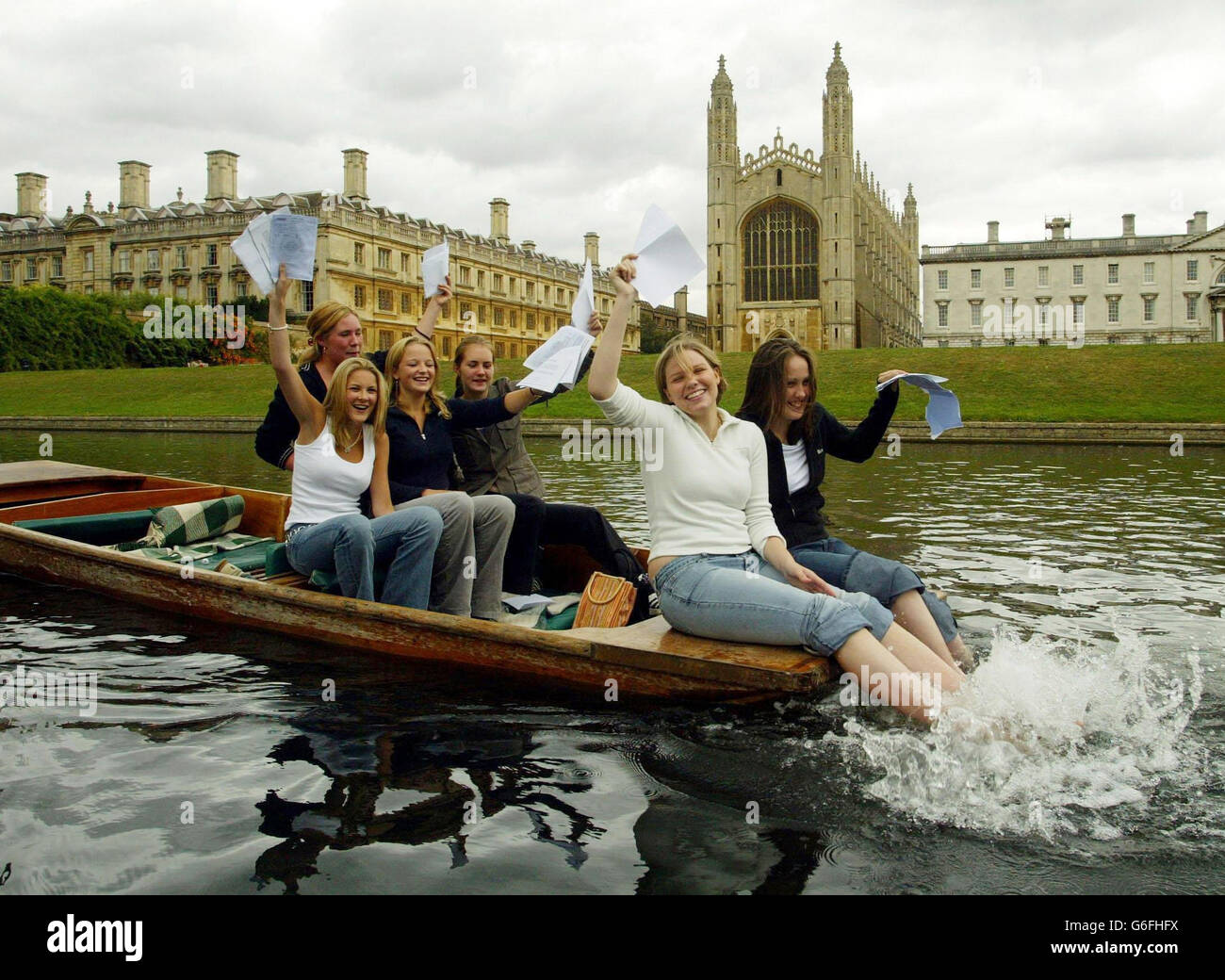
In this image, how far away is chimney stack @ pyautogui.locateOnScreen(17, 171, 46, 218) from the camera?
208 ft

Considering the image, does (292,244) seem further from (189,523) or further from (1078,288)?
(1078,288)

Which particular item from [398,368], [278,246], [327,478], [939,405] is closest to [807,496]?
[939,405]

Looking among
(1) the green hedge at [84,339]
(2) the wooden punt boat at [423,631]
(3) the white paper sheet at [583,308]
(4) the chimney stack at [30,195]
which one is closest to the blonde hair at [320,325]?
(2) the wooden punt boat at [423,631]

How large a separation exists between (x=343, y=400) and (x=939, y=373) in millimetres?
26835

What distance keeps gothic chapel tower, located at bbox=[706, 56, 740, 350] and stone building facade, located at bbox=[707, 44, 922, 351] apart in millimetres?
57

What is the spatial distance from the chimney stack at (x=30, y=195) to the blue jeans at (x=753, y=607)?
71.7 meters

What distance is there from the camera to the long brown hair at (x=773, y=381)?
14.3 ft

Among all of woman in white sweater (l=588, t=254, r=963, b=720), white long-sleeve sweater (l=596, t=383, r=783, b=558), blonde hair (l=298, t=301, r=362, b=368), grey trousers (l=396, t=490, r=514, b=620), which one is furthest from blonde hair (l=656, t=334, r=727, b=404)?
blonde hair (l=298, t=301, r=362, b=368)

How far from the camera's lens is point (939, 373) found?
29094mm

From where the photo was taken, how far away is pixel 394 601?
15.7 feet

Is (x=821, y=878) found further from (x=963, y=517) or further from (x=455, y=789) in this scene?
(x=963, y=517)

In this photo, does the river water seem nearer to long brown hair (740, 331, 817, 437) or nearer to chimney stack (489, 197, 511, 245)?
long brown hair (740, 331, 817, 437)

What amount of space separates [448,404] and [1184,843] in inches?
151

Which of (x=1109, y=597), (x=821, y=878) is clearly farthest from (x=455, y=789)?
(x=1109, y=597)
